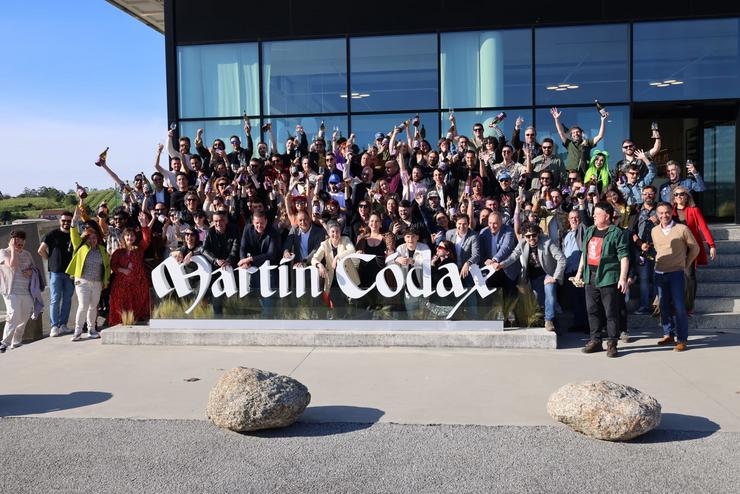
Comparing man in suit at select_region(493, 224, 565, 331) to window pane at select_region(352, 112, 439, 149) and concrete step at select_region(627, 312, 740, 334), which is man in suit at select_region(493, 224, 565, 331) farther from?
window pane at select_region(352, 112, 439, 149)

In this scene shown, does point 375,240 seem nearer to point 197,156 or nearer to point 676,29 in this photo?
point 197,156

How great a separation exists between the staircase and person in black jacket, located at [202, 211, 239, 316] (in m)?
5.58

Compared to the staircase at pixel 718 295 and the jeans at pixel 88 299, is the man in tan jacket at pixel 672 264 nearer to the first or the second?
the staircase at pixel 718 295

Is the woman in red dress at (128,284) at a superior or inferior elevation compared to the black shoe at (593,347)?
superior

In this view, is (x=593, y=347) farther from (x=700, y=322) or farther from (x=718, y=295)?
(x=718, y=295)

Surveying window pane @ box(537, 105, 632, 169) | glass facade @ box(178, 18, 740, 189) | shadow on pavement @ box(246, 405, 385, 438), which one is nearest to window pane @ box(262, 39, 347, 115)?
glass facade @ box(178, 18, 740, 189)

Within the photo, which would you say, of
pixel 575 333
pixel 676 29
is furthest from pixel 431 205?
pixel 676 29

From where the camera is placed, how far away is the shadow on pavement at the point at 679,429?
17.3 feet

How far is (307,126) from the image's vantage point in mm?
16156

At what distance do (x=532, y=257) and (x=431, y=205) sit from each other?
75.5 inches

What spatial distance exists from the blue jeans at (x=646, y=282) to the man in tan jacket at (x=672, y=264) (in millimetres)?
1052

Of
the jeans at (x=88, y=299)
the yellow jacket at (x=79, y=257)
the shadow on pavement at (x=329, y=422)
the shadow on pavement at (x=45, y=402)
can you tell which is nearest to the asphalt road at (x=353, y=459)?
the shadow on pavement at (x=329, y=422)

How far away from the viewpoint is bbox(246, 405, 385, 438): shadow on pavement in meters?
5.53

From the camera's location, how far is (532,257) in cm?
917
